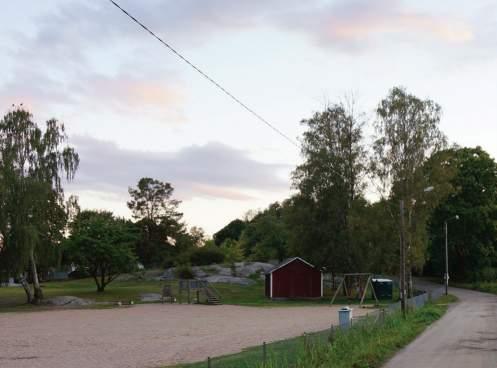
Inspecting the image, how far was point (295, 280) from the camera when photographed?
2416 inches

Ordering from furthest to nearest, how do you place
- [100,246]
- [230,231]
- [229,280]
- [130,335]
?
[230,231] < [229,280] < [100,246] < [130,335]

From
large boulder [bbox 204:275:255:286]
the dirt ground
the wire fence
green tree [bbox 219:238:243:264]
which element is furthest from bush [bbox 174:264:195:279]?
the wire fence

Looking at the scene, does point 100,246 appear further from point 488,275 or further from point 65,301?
point 488,275

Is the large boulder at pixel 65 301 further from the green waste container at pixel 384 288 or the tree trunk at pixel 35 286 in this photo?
the green waste container at pixel 384 288

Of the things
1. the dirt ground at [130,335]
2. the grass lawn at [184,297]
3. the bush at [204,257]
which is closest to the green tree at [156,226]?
the bush at [204,257]

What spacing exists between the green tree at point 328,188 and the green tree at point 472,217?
72.5ft

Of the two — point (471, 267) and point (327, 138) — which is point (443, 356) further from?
point (471, 267)

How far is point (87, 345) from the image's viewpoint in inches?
943

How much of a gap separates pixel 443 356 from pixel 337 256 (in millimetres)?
38426

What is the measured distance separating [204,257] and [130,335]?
68518 mm

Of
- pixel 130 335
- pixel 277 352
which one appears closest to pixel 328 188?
pixel 130 335

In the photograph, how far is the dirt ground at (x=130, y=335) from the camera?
19750mm

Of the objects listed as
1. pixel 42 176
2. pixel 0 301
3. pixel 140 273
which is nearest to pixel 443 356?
pixel 42 176

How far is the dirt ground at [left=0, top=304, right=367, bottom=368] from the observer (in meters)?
19.8
